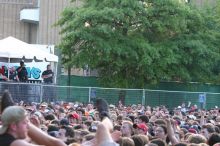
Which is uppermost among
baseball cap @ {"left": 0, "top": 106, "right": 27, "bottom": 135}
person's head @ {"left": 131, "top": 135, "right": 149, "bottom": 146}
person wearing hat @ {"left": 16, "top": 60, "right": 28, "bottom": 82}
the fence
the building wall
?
the building wall

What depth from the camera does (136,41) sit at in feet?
118

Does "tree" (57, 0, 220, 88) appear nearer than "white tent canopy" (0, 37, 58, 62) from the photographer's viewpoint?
No

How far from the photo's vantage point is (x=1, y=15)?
47000 millimetres

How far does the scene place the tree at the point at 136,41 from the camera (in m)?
35.5

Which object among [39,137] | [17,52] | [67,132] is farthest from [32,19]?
[39,137]

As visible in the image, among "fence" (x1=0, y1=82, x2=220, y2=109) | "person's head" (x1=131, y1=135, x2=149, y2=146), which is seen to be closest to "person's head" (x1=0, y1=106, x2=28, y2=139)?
"person's head" (x1=131, y1=135, x2=149, y2=146)

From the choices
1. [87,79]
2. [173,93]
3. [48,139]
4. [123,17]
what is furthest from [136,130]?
[87,79]

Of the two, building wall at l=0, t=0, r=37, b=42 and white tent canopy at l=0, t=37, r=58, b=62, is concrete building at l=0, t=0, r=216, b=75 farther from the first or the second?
white tent canopy at l=0, t=37, r=58, b=62

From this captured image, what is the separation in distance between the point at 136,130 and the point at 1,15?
116ft

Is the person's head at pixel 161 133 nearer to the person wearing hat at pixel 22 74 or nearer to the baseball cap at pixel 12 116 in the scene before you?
the baseball cap at pixel 12 116

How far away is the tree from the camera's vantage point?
35.5 metres

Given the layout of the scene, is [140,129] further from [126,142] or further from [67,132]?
[126,142]

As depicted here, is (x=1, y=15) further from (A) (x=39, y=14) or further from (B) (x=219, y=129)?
(B) (x=219, y=129)

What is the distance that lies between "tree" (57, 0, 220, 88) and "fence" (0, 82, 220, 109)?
Result: 6369 millimetres
